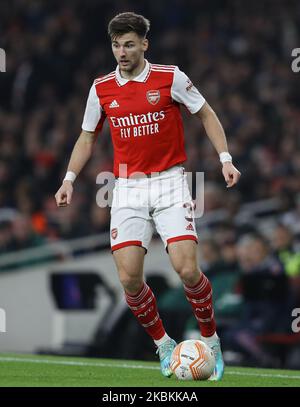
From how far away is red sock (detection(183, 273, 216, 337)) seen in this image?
1031 centimetres

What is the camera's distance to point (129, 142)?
34.3 ft

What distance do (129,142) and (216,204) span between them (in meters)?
7.55

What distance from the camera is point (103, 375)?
35.5 feet

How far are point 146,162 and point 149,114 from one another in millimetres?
342

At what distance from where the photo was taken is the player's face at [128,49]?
10250 millimetres

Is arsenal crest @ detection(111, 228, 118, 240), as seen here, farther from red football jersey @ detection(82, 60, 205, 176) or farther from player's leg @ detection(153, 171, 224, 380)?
red football jersey @ detection(82, 60, 205, 176)

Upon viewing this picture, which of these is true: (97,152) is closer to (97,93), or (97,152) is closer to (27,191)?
(27,191)
